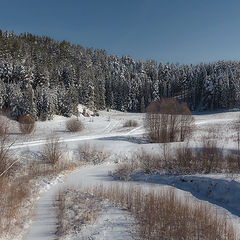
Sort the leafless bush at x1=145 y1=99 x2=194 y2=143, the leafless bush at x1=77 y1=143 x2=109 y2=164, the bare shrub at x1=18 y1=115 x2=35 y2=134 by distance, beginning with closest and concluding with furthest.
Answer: the leafless bush at x1=77 y1=143 x2=109 y2=164, the leafless bush at x1=145 y1=99 x2=194 y2=143, the bare shrub at x1=18 y1=115 x2=35 y2=134

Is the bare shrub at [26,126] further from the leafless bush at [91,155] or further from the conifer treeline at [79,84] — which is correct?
the leafless bush at [91,155]

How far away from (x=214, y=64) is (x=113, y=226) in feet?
339

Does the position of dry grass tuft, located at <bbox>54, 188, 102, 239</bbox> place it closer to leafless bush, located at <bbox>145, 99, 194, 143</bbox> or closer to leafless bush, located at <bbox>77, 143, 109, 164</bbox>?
leafless bush, located at <bbox>77, 143, 109, 164</bbox>

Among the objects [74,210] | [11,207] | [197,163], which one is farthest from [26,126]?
[197,163]

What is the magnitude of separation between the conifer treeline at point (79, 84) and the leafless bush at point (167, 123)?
2740 centimetres

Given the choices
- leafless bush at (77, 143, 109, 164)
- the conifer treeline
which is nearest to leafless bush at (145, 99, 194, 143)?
leafless bush at (77, 143, 109, 164)

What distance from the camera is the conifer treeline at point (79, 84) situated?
139 ft

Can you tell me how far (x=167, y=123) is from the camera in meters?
23.9

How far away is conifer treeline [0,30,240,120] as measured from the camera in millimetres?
42438

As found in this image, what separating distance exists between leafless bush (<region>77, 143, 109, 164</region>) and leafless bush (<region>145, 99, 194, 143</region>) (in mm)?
8487

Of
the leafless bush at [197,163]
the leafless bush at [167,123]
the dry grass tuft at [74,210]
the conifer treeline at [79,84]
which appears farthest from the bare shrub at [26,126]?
the dry grass tuft at [74,210]

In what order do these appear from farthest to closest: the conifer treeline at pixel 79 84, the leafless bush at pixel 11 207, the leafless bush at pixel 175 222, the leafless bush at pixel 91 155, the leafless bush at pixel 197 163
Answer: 1. the conifer treeline at pixel 79 84
2. the leafless bush at pixel 91 155
3. the leafless bush at pixel 197 163
4. the leafless bush at pixel 11 207
5. the leafless bush at pixel 175 222

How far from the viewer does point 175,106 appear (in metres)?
22.9

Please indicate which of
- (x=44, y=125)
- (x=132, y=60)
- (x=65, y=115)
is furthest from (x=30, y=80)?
(x=132, y=60)
